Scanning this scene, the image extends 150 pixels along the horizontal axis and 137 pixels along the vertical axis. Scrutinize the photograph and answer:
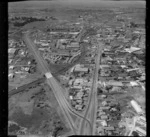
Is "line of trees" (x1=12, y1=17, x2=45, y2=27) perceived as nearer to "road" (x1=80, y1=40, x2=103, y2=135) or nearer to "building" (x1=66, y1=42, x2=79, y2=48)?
"building" (x1=66, y1=42, x2=79, y2=48)

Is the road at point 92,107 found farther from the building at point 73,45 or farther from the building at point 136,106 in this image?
the building at point 73,45

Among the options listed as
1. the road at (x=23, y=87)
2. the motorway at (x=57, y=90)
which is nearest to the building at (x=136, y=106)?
the motorway at (x=57, y=90)

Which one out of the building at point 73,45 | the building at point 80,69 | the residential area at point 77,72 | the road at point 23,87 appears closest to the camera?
the residential area at point 77,72

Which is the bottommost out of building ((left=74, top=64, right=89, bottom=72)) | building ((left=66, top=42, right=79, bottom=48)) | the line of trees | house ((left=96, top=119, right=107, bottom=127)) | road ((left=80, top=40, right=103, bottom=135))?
house ((left=96, top=119, right=107, bottom=127))

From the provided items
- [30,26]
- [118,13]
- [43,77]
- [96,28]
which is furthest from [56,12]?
[43,77]

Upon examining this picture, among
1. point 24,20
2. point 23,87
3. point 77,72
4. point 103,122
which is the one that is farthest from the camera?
point 24,20

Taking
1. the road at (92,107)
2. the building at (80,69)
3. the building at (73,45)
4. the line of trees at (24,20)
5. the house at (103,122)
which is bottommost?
the house at (103,122)

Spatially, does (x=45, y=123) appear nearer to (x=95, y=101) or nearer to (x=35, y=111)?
(x=35, y=111)

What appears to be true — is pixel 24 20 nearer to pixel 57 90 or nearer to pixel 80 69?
pixel 80 69

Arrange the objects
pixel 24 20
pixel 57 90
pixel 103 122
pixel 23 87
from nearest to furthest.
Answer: pixel 103 122 → pixel 57 90 → pixel 23 87 → pixel 24 20

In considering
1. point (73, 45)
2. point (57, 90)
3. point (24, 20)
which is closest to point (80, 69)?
point (57, 90)

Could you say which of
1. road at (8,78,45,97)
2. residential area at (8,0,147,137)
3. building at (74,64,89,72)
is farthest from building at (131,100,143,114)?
road at (8,78,45,97)
